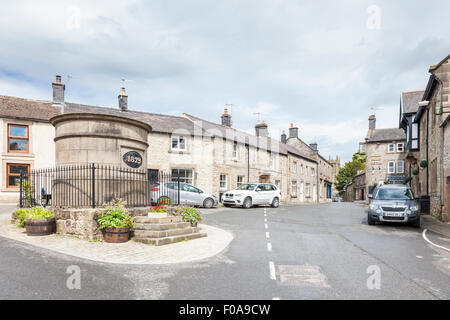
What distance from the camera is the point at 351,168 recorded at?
58.8 meters

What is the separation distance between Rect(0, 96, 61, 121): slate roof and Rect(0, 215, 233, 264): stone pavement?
1405cm

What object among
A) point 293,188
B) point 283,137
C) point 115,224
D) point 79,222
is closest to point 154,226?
point 115,224

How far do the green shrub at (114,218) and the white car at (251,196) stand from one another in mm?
11704

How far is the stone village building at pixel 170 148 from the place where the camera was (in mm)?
19594

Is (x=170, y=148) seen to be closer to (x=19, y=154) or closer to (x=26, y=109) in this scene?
(x=19, y=154)

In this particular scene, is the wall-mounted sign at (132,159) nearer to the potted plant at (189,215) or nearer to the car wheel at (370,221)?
the potted plant at (189,215)

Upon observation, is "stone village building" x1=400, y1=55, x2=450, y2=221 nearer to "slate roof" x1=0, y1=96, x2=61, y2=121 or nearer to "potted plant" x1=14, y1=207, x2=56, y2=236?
"potted plant" x1=14, y1=207, x2=56, y2=236

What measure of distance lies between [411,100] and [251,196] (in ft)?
52.7

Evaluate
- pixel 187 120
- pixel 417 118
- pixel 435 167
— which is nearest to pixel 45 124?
pixel 187 120

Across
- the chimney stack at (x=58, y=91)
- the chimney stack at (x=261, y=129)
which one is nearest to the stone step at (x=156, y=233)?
the chimney stack at (x=58, y=91)

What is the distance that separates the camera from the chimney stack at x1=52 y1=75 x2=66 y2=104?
22169 mm

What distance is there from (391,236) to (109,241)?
8446 millimetres

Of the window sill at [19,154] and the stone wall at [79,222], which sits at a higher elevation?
the window sill at [19,154]
